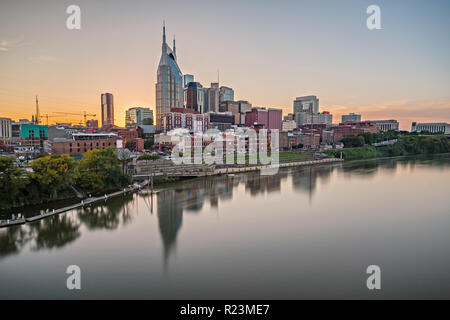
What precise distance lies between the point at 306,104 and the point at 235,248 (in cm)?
7943

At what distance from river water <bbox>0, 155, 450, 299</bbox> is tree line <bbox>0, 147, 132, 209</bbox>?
116 cm

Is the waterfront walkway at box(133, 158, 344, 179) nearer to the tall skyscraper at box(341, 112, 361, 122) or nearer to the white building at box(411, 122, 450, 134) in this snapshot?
the white building at box(411, 122, 450, 134)

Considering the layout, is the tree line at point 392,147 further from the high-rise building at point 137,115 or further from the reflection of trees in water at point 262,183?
the high-rise building at point 137,115

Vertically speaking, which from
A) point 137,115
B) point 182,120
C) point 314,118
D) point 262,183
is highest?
point 137,115

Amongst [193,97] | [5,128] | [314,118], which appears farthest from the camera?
[314,118]

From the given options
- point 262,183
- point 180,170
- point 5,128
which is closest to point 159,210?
point 180,170

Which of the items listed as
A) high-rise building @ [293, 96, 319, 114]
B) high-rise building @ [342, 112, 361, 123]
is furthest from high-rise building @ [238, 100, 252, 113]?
high-rise building @ [342, 112, 361, 123]

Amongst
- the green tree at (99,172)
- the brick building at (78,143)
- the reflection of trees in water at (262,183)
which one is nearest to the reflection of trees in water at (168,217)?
the green tree at (99,172)

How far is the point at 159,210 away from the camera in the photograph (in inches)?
329

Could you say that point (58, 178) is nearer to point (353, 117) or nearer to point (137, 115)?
point (137, 115)

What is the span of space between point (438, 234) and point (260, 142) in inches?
684

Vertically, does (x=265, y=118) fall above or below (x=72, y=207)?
above
